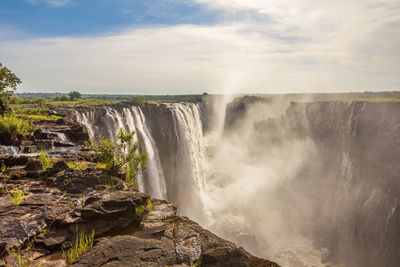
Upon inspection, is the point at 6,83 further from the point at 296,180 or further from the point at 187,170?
the point at 296,180

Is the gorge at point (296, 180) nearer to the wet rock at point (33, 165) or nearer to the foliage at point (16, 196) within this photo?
the wet rock at point (33, 165)

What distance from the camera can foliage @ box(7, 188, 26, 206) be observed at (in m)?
5.00

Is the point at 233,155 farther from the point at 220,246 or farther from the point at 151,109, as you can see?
the point at 220,246

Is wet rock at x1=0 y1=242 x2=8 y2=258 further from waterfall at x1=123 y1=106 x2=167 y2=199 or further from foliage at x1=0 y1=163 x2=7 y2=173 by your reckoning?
waterfall at x1=123 y1=106 x2=167 y2=199

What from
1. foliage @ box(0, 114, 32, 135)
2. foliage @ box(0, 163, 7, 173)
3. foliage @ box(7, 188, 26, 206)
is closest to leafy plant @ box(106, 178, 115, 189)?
foliage @ box(7, 188, 26, 206)

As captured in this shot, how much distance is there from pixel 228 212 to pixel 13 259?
36512mm

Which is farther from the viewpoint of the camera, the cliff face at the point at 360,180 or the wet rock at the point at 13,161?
the cliff face at the point at 360,180

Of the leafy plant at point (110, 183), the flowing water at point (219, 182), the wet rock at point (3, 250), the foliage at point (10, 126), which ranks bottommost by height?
the flowing water at point (219, 182)

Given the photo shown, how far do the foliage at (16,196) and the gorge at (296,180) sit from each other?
60.4ft

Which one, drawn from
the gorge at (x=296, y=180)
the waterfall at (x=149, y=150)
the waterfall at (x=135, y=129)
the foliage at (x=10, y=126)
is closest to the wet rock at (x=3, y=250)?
the foliage at (x=10, y=126)

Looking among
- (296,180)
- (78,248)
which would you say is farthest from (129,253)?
(296,180)

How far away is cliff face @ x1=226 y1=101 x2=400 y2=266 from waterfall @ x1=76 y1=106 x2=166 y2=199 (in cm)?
2447

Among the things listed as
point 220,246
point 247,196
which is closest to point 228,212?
point 247,196

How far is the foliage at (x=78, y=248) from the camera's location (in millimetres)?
3830
